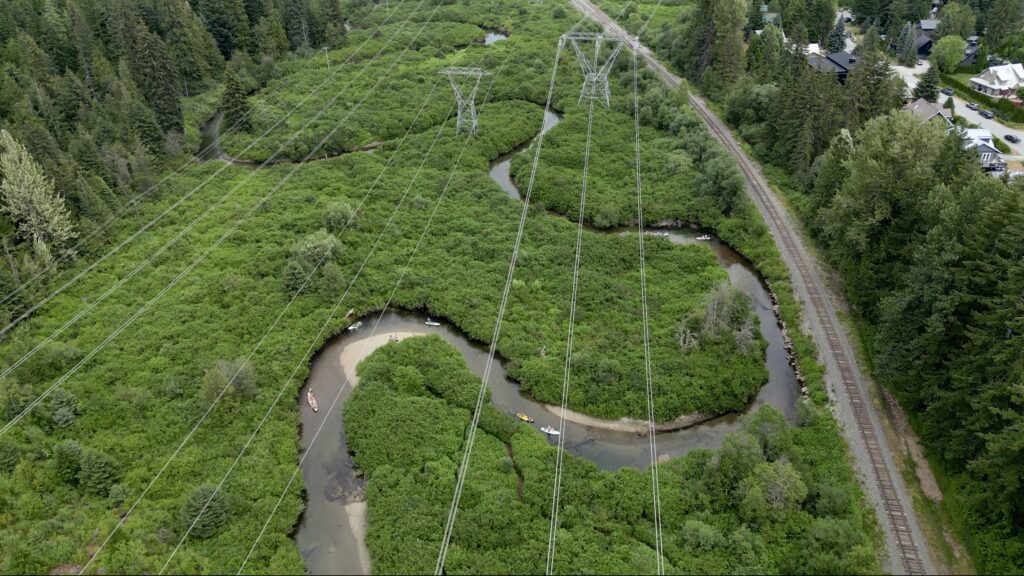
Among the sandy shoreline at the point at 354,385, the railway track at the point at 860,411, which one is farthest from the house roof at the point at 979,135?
the sandy shoreline at the point at 354,385

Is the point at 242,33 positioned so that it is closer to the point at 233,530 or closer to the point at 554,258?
the point at 554,258

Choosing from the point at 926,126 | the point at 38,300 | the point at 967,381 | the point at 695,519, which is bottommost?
the point at 38,300

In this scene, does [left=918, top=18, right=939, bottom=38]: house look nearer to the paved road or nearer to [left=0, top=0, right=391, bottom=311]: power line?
the paved road

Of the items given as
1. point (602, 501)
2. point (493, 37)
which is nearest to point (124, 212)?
point (602, 501)

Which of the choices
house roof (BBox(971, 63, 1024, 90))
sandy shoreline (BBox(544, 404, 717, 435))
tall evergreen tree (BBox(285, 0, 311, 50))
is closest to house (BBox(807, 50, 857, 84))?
house roof (BBox(971, 63, 1024, 90))

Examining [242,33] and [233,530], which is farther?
[242,33]

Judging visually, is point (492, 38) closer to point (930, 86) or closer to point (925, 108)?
point (930, 86)

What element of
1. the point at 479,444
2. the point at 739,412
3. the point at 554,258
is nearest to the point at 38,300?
the point at 479,444
